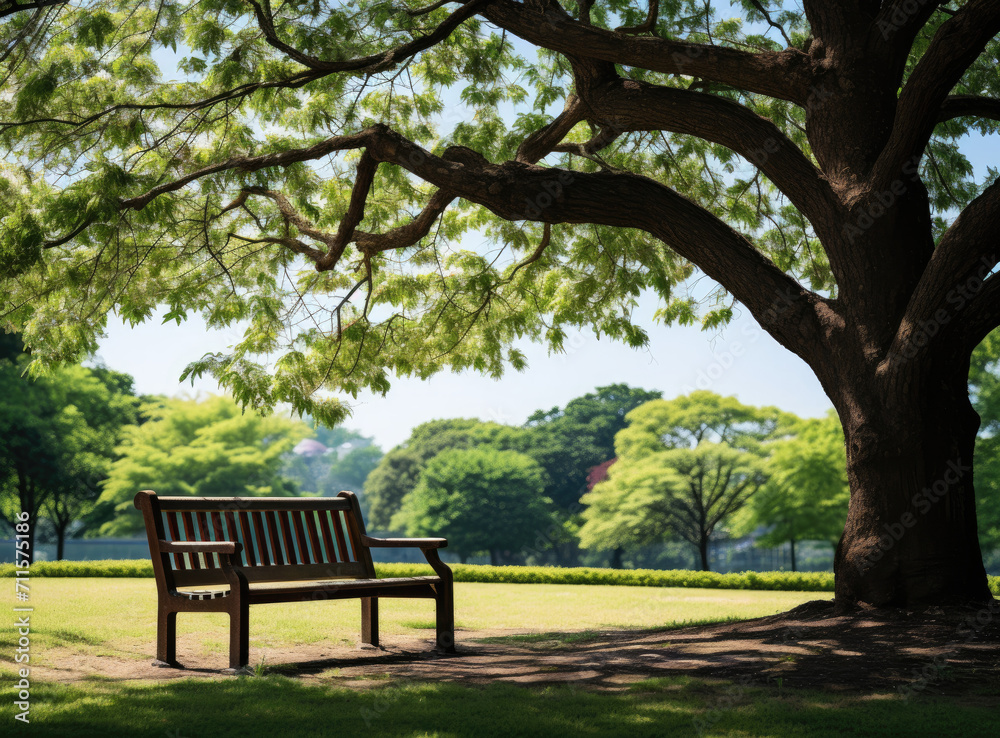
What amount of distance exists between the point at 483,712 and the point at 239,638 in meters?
2.04

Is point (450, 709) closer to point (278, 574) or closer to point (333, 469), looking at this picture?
point (278, 574)

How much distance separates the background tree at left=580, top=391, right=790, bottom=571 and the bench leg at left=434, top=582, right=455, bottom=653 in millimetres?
28858

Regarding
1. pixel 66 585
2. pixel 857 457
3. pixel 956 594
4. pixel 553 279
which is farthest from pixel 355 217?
pixel 66 585

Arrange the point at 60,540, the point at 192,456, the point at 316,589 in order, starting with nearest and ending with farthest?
the point at 316,589 → the point at 60,540 → the point at 192,456

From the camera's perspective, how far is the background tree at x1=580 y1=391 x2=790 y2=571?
35.9 m

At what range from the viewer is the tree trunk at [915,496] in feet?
19.6

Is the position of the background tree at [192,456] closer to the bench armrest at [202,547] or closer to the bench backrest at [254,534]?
the bench backrest at [254,534]

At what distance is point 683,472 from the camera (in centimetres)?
3641

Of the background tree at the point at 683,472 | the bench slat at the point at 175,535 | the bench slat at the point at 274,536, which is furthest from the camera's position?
the background tree at the point at 683,472

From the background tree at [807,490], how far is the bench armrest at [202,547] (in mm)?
28783

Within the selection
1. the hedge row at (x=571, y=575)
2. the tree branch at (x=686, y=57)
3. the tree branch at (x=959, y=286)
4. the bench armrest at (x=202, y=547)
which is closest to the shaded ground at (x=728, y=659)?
the bench armrest at (x=202, y=547)

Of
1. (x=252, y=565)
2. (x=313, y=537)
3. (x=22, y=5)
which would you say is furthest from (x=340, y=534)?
(x=22, y=5)

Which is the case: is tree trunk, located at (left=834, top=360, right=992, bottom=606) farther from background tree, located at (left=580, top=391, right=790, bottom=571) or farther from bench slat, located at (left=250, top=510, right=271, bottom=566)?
background tree, located at (left=580, top=391, right=790, bottom=571)

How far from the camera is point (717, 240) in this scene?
22.0ft
